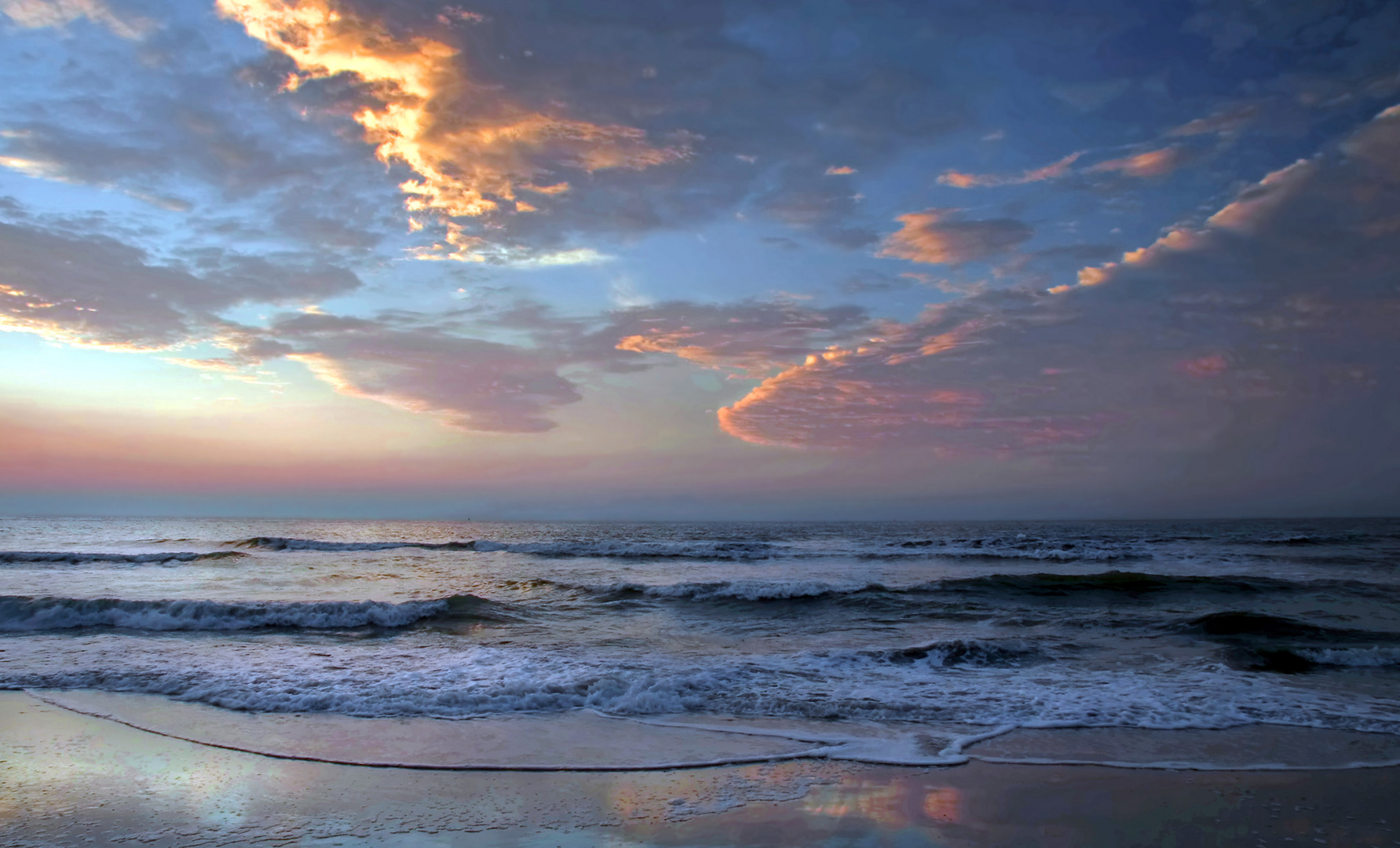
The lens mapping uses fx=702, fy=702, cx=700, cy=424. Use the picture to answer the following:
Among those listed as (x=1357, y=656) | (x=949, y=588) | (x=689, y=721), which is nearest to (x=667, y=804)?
(x=689, y=721)

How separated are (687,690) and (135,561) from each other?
111 ft

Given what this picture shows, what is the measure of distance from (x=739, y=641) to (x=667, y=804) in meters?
8.49

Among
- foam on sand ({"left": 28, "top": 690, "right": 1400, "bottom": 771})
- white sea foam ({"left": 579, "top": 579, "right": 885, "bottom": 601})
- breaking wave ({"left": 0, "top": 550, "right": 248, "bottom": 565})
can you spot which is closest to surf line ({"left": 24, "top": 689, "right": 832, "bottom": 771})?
foam on sand ({"left": 28, "top": 690, "right": 1400, "bottom": 771})

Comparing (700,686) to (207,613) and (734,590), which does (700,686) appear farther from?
(207,613)

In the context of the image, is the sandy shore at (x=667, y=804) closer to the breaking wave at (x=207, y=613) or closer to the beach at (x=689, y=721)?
the beach at (x=689, y=721)

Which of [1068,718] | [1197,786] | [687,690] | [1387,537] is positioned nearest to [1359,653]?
[1068,718]

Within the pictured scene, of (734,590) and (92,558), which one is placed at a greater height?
(92,558)

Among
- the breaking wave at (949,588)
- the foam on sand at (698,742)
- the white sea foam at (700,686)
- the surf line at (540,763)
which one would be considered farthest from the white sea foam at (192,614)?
the surf line at (540,763)

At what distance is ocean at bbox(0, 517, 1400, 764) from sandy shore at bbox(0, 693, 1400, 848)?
44.8 inches

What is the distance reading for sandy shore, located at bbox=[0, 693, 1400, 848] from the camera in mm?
5184

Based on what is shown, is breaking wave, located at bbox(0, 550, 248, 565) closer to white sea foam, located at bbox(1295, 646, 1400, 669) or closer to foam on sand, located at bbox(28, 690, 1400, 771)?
foam on sand, located at bbox(28, 690, 1400, 771)

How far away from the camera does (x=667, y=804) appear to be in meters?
5.83

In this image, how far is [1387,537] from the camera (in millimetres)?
55188

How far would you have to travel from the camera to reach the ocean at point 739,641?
30.1 ft
